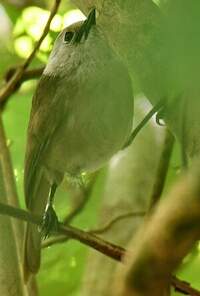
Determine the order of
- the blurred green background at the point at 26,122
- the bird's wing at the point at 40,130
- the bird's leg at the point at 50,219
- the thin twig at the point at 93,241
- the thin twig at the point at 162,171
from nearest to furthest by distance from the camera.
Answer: the thin twig at the point at 93,241, the bird's leg at the point at 50,219, the thin twig at the point at 162,171, the bird's wing at the point at 40,130, the blurred green background at the point at 26,122

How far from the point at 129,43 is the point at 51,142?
86cm

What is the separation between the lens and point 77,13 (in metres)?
2.48

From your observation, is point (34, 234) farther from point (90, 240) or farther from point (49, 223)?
point (90, 240)

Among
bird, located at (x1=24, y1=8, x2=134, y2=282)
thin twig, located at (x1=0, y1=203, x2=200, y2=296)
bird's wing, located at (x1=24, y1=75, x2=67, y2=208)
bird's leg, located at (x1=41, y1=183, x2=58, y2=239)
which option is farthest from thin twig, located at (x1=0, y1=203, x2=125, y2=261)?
bird's wing, located at (x1=24, y1=75, x2=67, y2=208)

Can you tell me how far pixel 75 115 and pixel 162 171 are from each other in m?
0.27

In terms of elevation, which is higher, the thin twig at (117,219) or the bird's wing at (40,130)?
the bird's wing at (40,130)

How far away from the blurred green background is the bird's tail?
15cm

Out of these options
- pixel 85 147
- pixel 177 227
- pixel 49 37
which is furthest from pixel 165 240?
pixel 49 37

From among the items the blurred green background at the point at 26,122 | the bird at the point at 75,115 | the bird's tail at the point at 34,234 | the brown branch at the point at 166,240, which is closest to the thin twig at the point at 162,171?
the bird at the point at 75,115

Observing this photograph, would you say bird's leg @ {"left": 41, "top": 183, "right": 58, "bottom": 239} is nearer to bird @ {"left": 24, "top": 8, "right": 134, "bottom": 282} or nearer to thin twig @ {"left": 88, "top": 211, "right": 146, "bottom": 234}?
bird @ {"left": 24, "top": 8, "right": 134, "bottom": 282}

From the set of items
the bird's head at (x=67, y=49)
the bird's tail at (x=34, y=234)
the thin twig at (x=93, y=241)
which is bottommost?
the bird's tail at (x=34, y=234)

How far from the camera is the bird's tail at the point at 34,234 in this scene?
190 centimetres

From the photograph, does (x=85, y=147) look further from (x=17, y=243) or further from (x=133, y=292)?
(x=133, y=292)

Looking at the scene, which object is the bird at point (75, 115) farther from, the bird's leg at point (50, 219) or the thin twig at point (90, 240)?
the thin twig at point (90, 240)
